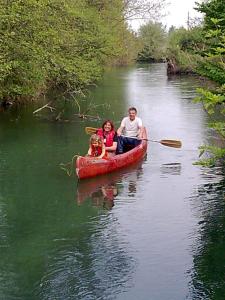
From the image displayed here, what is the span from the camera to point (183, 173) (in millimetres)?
12523

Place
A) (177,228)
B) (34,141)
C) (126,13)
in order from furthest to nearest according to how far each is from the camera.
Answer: (126,13) < (34,141) < (177,228)

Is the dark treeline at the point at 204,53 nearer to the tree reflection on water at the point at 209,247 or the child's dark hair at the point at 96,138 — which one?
the tree reflection on water at the point at 209,247

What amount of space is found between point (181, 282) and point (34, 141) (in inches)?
381

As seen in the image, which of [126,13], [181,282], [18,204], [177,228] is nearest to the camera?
[181,282]

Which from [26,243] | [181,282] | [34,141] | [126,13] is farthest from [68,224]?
[126,13]

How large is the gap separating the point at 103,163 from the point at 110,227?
3.09m

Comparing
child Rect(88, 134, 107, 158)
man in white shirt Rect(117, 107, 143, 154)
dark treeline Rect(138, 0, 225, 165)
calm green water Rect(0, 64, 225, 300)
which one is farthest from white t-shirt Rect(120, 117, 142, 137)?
child Rect(88, 134, 107, 158)

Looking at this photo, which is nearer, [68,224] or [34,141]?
[68,224]

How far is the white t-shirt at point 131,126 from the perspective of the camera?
45.6ft

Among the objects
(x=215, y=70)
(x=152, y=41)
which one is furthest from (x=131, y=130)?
(x=152, y=41)

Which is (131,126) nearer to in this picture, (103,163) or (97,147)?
(97,147)

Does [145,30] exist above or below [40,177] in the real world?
above

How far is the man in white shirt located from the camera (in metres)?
13.8

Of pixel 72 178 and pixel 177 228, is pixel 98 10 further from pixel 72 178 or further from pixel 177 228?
pixel 177 228
